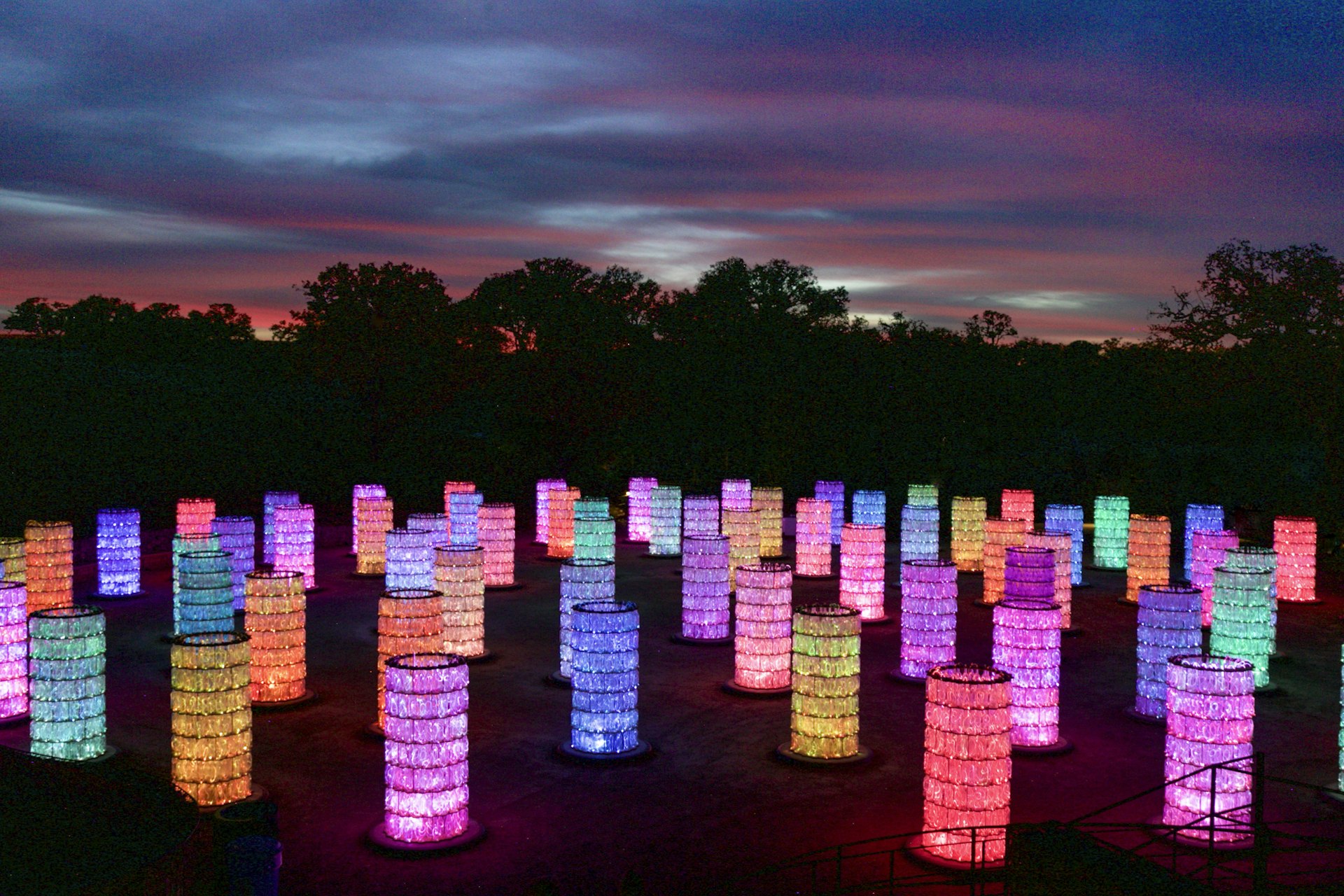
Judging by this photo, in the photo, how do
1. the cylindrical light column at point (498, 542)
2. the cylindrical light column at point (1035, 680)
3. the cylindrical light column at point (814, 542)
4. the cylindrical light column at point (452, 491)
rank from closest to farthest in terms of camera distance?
the cylindrical light column at point (1035, 680) < the cylindrical light column at point (498, 542) < the cylindrical light column at point (814, 542) < the cylindrical light column at point (452, 491)

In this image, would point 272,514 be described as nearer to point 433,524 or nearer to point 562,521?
point 433,524

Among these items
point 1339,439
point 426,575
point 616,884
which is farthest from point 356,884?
point 1339,439

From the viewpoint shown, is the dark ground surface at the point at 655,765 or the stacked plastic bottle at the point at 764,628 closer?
the dark ground surface at the point at 655,765

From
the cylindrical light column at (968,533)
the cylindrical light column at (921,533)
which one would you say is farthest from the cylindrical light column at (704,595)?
the cylindrical light column at (968,533)

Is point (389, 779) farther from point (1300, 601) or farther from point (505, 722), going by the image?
point (1300, 601)

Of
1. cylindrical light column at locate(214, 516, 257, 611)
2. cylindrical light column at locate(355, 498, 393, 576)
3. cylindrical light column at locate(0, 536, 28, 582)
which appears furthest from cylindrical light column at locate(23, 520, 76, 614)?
cylindrical light column at locate(355, 498, 393, 576)

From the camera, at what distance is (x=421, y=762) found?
985 cm

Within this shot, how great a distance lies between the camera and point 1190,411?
40344 millimetres

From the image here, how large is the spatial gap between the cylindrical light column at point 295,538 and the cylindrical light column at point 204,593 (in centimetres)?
571

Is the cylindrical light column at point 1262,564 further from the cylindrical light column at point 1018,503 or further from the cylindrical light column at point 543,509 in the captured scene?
the cylindrical light column at point 543,509

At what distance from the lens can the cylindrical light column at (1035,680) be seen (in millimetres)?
12648

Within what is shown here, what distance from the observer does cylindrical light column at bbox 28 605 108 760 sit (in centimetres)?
1180

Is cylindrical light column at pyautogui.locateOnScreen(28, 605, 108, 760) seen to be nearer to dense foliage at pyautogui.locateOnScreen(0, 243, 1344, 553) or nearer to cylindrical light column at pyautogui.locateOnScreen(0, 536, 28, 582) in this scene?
cylindrical light column at pyautogui.locateOnScreen(0, 536, 28, 582)

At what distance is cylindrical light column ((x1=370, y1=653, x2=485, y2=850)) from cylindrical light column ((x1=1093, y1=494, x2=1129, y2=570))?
20182mm
